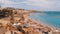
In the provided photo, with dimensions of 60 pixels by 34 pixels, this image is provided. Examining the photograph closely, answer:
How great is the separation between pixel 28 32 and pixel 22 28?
22.6 inches

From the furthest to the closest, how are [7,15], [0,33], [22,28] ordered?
[7,15]
[22,28]
[0,33]

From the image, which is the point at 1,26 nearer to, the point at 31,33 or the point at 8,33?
the point at 8,33

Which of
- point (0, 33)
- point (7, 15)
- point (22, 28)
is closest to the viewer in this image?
point (0, 33)

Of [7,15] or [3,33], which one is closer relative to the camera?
[3,33]

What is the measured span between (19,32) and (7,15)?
169 inches

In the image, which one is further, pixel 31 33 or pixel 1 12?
pixel 1 12

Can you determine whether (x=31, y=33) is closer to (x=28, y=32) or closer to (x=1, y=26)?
(x=28, y=32)

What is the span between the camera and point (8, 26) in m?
10.4

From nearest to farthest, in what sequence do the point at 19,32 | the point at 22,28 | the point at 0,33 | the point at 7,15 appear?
the point at 0,33, the point at 19,32, the point at 22,28, the point at 7,15

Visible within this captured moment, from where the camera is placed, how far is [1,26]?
1019 cm

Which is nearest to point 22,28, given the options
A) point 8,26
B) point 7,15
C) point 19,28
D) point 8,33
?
point 19,28

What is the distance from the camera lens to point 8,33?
9.36m

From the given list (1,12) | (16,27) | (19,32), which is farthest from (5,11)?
(19,32)

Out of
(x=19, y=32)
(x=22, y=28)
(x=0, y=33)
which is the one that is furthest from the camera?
(x=22, y=28)
